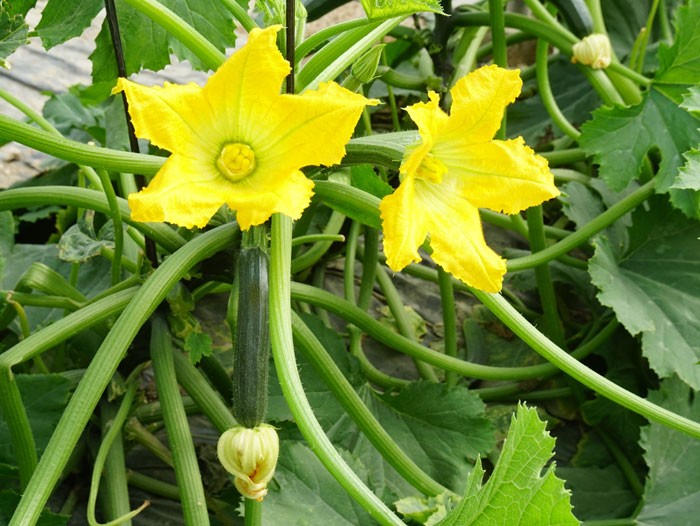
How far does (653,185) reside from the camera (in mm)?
1582

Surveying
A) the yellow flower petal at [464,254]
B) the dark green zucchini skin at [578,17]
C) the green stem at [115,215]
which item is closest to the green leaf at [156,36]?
the green stem at [115,215]

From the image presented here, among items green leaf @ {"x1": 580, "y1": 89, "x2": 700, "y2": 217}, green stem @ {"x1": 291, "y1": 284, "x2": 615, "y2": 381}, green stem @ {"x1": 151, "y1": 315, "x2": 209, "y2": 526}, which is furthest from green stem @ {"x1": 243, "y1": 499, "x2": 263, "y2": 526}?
green leaf @ {"x1": 580, "y1": 89, "x2": 700, "y2": 217}

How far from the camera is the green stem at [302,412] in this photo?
0.89 meters

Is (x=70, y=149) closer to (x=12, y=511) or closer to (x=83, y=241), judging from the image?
(x=83, y=241)

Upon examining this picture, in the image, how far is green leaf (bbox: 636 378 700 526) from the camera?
56.5 inches

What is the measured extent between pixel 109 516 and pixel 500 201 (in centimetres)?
75

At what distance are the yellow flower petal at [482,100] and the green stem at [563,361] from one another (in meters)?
0.22

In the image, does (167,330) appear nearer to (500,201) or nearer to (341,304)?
(341,304)

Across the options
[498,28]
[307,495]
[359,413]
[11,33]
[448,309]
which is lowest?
[307,495]

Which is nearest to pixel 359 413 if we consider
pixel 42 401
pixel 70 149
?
pixel 42 401

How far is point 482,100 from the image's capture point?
914 millimetres

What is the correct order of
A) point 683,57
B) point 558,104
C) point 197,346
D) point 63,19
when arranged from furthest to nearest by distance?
point 558,104, point 683,57, point 63,19, point 197,346

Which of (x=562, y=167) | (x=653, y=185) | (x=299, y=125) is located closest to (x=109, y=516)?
(x=299, y=125)

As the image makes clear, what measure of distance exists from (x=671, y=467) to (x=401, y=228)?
89cm
